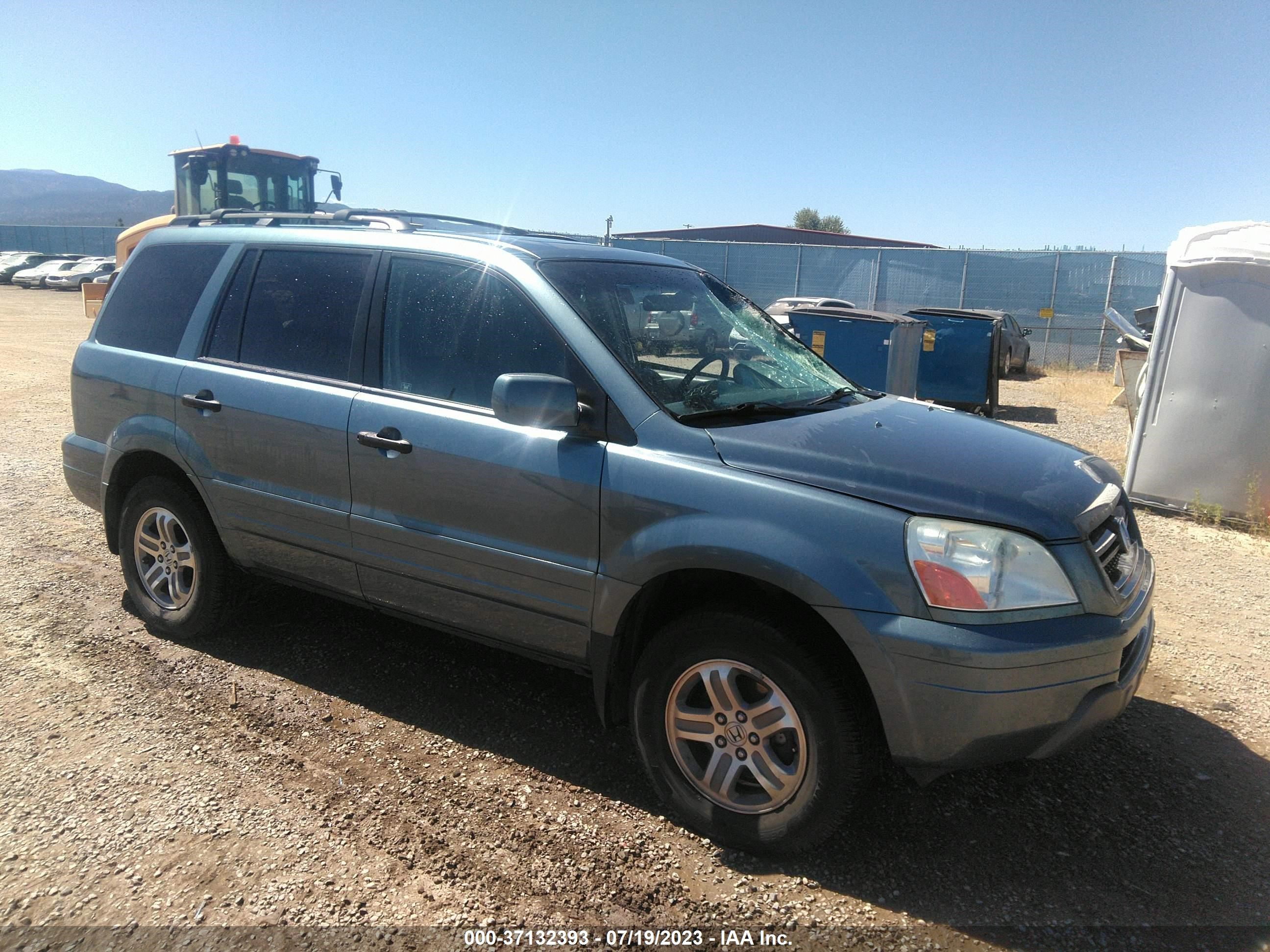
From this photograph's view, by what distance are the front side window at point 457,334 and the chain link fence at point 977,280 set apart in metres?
17.2

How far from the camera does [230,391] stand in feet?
12.8

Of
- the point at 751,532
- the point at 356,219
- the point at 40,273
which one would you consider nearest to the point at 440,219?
the point at 356,219

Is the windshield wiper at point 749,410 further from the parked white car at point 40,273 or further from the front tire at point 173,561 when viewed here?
the parked white car at point 40,273

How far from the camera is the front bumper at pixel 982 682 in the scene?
2.45 meters

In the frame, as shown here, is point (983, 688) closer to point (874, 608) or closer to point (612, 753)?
point (874, 608)

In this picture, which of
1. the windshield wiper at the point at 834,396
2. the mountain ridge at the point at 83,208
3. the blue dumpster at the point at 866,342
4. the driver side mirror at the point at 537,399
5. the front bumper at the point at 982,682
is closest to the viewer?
the front bumper at the point at 982,682

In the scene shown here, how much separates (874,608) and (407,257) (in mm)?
2290

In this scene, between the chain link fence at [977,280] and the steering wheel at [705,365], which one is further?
the chain link fence at [977,280]

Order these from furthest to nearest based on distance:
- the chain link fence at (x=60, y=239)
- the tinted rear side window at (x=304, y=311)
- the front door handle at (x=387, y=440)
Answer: the chain link fence at (x=60, y=239) → the tinted rear side window at (x=304, y=311) → the front door handle at (x=387, y=440)

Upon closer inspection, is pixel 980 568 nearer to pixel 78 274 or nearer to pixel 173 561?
pixel 173 561

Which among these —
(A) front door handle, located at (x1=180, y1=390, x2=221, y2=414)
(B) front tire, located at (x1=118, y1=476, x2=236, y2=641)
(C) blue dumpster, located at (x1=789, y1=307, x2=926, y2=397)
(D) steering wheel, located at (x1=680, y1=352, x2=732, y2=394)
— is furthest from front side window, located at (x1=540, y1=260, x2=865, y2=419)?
(C) blue dumpster, located at (x1=789, y1=307, x2=926, y2=397)

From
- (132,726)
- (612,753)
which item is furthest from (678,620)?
(132,726)

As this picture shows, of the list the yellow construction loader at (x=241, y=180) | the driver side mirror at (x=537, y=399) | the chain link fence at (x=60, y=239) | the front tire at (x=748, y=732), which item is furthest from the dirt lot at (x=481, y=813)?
the chain link fence at (x=60, y=239)

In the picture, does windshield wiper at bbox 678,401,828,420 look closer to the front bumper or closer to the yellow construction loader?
the front bumper
